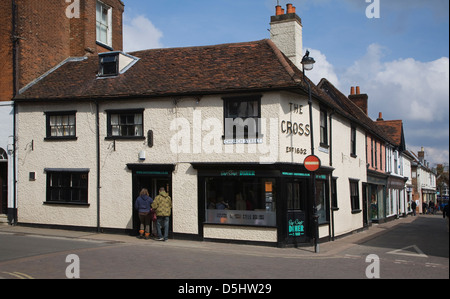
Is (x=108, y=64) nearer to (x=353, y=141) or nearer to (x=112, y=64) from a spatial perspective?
(x=112, y=64)

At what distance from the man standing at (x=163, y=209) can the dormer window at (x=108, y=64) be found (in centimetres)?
612

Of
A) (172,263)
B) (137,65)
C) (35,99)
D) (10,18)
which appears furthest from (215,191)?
(10,18)

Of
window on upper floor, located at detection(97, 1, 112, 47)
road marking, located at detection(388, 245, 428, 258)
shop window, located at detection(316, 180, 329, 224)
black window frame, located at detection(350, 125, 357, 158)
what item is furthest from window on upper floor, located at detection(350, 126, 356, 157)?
window on upper floor, located at detection(97, 1, 112, 47)

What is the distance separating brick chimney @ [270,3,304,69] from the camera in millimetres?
20141

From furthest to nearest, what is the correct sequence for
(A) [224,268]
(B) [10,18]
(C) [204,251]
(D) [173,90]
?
1. (B) [10,18]
2. (D) [173,90]
3. (C) [204,251]
4. (A) [224,268]

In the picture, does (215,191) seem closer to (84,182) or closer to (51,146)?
(84,182)

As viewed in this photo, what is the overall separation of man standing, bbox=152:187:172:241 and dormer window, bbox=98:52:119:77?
6.12m

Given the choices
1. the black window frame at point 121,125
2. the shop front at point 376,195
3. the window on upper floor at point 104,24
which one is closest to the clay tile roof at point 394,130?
the shop front at point 376,195

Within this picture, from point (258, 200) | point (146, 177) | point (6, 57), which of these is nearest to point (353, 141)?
point (258, 200)

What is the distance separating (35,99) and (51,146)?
1.97 metres

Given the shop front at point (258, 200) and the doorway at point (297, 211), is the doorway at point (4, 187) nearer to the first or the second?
the shop front at point (258, 200)

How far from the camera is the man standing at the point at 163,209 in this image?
15.5m

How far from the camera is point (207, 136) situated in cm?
1600

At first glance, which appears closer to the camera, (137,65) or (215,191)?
(215,191)
